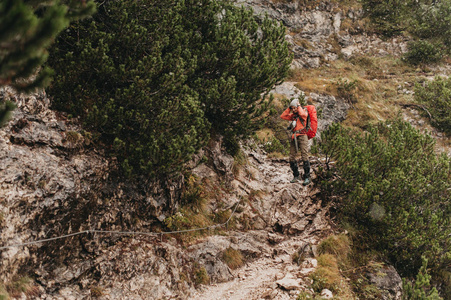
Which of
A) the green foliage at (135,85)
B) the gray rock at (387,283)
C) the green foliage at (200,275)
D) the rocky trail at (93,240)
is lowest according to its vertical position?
the gray rock at (387,283)

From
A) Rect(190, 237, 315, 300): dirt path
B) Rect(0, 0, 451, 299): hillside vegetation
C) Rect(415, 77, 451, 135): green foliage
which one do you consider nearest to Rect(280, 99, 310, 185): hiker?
Rect(0, 0, 451, 299): hillside vegetation

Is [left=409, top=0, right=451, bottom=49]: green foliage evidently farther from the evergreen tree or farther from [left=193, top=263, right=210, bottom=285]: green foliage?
the evergreen tree

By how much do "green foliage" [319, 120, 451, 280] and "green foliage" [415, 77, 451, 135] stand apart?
1113cm

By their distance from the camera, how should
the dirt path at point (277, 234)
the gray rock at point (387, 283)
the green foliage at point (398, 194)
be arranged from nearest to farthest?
the dirt path at point (277, 234) < the gray rock at point (387, 283) < the green foliage at point (398, 194)

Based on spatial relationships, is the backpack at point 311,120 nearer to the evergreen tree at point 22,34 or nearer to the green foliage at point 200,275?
the green foliage at point 200,275

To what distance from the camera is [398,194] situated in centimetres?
751

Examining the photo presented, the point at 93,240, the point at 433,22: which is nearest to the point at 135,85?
the point at 93,240

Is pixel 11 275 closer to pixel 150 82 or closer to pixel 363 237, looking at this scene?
pixel 150 82

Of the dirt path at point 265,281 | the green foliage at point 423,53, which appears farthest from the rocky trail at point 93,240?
the green foliage at point 423,53

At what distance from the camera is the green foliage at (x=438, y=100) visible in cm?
1762

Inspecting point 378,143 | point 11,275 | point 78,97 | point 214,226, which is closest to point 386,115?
point 378,143

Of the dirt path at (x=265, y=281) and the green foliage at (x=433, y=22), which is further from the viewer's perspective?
the green foliage at (x=433, y=22)

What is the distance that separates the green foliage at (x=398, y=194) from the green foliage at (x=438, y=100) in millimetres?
11128

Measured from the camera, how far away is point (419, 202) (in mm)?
8023
